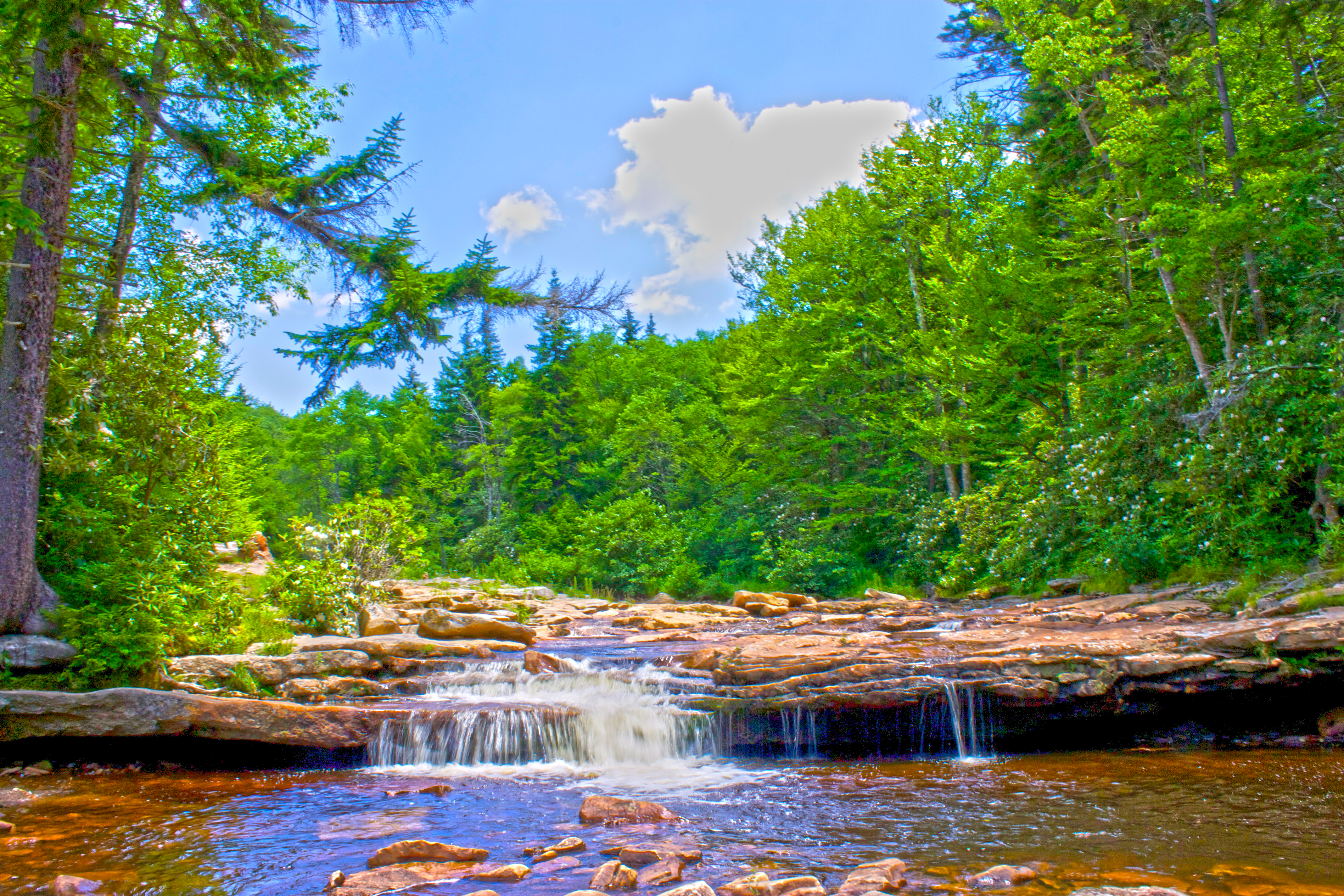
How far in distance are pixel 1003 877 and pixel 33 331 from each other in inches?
411

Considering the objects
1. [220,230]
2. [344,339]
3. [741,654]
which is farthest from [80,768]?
[220,230]

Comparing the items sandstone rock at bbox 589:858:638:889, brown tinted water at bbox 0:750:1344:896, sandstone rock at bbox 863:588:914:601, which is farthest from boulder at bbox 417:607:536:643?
sandstone rock at bbox 589:858:638:889

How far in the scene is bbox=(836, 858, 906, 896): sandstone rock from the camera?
367 cm

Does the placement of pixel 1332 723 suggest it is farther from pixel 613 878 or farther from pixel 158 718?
pixel 158 718

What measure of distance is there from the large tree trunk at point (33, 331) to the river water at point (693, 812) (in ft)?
7.28

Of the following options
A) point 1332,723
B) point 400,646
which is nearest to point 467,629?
point 400,646

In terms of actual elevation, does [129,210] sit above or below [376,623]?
above

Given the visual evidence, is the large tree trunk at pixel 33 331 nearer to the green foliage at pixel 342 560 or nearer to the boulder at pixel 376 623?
the green foliage at pixel 342 560

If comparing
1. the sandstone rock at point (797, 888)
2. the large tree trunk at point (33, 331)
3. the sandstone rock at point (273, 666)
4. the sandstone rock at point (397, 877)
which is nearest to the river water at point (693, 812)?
the sandstone rock at point (397, 877)

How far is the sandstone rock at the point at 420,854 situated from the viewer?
13.8ft

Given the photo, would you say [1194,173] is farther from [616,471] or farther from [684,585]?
[616,471]

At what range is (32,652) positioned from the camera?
7.03m

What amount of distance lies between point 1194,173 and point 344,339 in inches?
536

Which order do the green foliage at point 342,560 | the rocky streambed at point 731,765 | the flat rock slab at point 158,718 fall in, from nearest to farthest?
the rocky streambed at point 731,765, the flat rock slab at point 158,718, the green foliage at point 342,560
